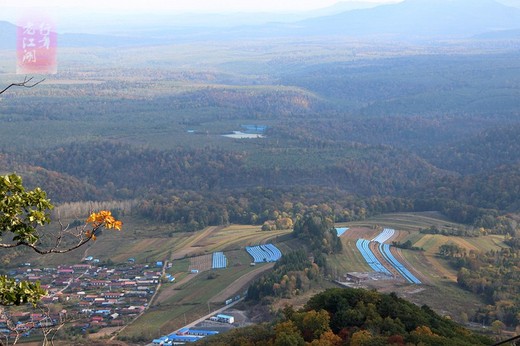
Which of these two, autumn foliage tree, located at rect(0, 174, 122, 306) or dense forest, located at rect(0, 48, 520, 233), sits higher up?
autumn foliage tree, located at rect(0, 174, 122, 306)

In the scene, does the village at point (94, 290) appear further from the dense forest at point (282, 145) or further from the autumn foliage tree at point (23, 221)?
the autumn foliage tree at point (23, 221)

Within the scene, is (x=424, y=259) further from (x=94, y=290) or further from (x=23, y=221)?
(x=23, y=221)

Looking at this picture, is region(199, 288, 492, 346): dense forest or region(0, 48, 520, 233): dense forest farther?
region(0, 48, 520, 233): dense forest

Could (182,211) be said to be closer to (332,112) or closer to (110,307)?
(110,307)

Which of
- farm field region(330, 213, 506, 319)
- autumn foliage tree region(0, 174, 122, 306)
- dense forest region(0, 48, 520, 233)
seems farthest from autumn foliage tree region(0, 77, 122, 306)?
dense forest region(0, 48, 520, 233)

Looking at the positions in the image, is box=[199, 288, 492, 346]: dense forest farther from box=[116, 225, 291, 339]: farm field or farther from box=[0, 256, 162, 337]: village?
box=[0, 256, 162, 337]: village

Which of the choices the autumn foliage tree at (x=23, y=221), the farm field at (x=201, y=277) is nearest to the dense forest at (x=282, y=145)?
the farm field at (x=201, y=277)

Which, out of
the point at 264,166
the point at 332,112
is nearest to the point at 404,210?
the point at 264,166

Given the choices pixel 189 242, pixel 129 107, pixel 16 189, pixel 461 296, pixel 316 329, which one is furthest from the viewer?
pixel 129 107
